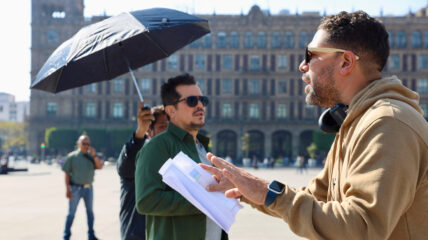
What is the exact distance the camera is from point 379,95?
1.69 meters

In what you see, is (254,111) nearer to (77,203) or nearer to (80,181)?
(80,181)

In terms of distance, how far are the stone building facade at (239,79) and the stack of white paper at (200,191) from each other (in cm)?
5354

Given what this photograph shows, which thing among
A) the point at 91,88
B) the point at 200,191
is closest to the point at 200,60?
the point at 91,88

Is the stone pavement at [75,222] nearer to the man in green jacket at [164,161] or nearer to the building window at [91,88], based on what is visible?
the man in green jacket at [164,161]

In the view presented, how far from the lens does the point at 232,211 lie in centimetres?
212

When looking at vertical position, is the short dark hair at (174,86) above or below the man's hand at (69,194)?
above

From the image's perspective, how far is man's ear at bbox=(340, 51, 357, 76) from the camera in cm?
178

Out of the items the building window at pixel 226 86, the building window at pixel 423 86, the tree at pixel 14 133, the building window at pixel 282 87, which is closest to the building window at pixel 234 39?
the building window at pixel 226 86

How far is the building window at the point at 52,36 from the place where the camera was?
5731 centimetres

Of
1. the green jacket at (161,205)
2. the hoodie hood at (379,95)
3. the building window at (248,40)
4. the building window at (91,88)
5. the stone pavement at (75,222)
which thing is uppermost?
the building window at (248,40)

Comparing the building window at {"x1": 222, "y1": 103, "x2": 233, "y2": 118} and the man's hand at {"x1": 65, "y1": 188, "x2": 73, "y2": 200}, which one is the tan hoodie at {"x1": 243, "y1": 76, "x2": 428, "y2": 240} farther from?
the building window at {"x1": 222, "y1": 103, "x2": 233, "y2": 118}

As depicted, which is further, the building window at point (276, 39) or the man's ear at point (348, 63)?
the building window at point (276, 39)

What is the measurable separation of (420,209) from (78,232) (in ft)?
25.3

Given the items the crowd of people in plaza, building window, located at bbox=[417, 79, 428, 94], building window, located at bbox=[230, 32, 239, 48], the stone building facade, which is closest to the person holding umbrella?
the crowd of people in plaza
